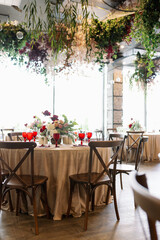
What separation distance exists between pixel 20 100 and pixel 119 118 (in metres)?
3.84

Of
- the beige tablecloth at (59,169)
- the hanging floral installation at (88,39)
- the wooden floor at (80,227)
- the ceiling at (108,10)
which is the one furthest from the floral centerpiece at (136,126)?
the beige tablecloth at (59,169)

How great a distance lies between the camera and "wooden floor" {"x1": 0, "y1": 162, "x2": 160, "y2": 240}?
8.17ft

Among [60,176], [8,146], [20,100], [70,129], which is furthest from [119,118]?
[8,146]

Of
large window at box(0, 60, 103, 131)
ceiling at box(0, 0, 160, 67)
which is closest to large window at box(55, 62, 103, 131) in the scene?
large window at box(0, 60, 103, 131)

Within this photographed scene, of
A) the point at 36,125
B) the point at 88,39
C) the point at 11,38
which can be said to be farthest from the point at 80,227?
the point at 11,38

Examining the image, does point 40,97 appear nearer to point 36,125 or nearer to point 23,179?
point 36,125

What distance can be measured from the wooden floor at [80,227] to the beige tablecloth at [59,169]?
0.16 metres

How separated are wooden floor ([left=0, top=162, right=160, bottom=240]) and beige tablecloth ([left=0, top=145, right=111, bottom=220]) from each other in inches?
6.4

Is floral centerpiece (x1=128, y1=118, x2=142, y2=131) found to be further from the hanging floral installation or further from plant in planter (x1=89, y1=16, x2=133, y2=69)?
plant in planter (x1=89, y1=16, x2=133, y2=69)

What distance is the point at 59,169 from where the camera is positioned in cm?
302

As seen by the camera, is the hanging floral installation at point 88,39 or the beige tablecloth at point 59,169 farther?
the hanging floral installation at point 88,39

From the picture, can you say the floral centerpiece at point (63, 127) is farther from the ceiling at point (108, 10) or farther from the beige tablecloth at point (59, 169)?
the ceiling at point (108, 10)

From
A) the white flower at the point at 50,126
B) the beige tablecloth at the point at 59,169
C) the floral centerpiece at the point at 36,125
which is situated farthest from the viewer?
the floral centerpiece at the point at 36,125

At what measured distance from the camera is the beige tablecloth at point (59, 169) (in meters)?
3.01
